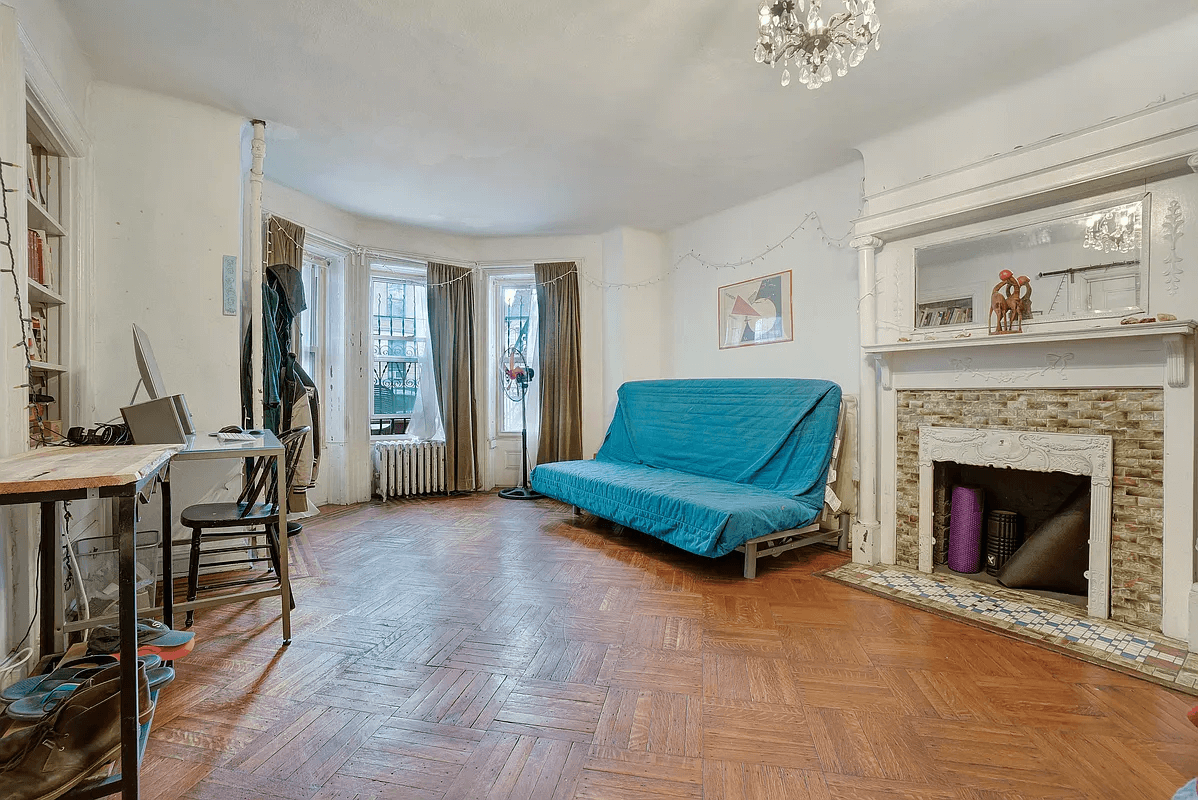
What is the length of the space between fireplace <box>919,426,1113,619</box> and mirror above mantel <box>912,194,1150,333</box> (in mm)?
545

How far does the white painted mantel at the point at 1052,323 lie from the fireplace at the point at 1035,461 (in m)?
0.16

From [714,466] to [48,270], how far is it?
11.7 feet

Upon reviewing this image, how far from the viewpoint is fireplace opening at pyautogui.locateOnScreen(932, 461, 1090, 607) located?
260cm

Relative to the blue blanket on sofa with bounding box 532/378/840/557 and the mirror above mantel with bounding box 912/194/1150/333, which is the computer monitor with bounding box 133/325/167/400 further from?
the mirror above mantel with bounding box 912/194/1150/333

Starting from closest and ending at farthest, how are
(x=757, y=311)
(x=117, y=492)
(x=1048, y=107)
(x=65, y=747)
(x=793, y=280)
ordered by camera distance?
(x=117, y=492) → (x=65, y=747) → (x=1048, y=107) → (x=793, y=280) → (x=757, y=311)

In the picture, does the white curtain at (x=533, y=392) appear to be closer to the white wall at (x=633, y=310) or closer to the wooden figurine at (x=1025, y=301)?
the white wall at (x=633, y=310)

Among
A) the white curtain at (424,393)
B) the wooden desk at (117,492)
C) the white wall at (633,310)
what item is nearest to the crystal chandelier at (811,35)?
the wooden desk at (117,492)

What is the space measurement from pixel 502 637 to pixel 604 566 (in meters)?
1.03

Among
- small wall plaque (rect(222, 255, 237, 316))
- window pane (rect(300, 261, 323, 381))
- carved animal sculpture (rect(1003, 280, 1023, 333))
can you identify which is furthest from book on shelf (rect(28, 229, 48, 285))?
carved animal sculpture (rect(1003, 280, 1023, 333))

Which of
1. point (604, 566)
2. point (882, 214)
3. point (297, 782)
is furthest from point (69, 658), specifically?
point (882, 214)

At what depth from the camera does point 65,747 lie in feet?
3.91

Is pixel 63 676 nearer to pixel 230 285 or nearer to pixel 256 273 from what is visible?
pixel 230 285

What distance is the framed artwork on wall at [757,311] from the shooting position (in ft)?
13.0

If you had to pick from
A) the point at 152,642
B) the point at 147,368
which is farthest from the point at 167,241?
the point at 152,642
